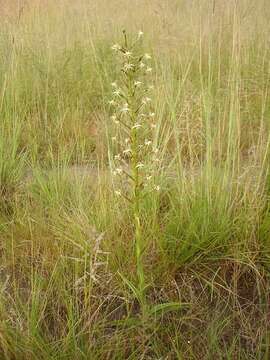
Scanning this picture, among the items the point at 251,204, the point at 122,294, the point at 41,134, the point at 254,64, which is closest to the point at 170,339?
the point at 122,294

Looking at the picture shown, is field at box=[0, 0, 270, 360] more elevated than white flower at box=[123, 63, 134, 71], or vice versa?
white flower at box=[123, 63, 134, 71]

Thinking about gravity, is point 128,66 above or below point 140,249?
above

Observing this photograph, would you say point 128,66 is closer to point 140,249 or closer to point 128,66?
point 128,66

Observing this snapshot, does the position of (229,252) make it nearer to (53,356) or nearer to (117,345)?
(117,345)

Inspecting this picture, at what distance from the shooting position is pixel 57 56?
466cm

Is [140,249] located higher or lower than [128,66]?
lower

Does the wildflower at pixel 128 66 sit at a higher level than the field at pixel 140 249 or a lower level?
higher

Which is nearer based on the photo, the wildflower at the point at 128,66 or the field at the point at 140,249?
the wildflower at the point at 128,66

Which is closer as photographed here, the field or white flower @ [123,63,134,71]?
white flower @ [123,63,134,71]

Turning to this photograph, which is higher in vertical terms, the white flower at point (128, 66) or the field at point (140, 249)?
the white flower at point (128, 66)

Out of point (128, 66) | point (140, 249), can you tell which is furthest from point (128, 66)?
point (140, 249)

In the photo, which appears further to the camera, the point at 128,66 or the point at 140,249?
the point at 140,249

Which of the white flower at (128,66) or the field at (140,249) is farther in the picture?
the field at (140,249)

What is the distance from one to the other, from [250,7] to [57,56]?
1973 millimetres
